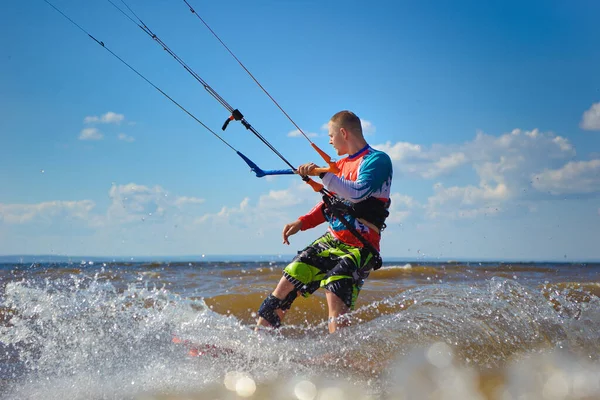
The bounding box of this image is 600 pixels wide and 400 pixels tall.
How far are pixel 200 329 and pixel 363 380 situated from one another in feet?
5.88

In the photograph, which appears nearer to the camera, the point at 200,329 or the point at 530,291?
the point at 200,329

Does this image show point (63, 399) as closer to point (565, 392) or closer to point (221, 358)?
point (221, 358)

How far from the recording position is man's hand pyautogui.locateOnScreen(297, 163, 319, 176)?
438 centimetres

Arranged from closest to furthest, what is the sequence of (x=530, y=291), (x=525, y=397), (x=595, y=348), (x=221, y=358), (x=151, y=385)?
(x=525, y=397), (x=151, y=385), (x=221, y=358), (x=595, y=348), (x=530, y=291)

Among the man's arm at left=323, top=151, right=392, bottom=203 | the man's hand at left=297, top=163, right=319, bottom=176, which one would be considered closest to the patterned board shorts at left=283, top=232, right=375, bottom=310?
the man's arm at left=323, top=151, right=392, bottom=203

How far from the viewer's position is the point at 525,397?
3.30 metres

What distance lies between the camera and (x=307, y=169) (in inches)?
173

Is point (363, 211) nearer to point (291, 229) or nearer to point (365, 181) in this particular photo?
point (365, 181)

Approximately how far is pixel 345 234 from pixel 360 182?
0.55 meters

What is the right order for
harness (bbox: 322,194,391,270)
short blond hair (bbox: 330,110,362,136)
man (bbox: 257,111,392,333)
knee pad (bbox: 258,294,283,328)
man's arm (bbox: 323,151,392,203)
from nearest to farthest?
man's arm (bbox: 323,151,392,203)
man (bbox: 257,111,392,333)
harness (bbox: 322,194,391,270)
short blond hair (bbox: 330,110,362,136)
knee pad (bbox: 258,294,283,328)

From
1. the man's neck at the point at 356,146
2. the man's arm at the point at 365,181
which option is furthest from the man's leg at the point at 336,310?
the man's neck at the point at 356,146

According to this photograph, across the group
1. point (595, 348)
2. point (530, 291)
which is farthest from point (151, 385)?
point (530, 291)

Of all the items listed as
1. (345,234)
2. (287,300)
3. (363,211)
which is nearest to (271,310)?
(287,300)

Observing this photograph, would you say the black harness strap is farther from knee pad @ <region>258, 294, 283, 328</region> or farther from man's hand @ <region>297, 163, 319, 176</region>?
knee pad @ <region>258, 294, 283, 328</region>
